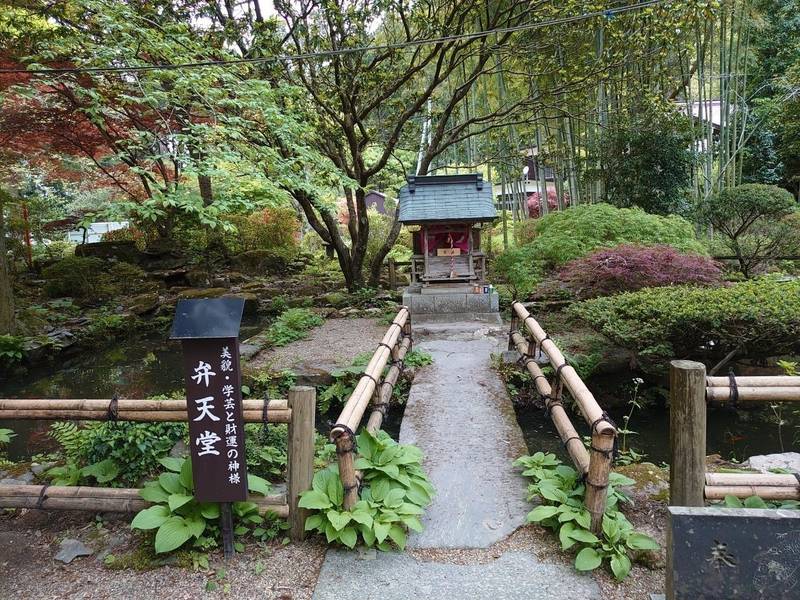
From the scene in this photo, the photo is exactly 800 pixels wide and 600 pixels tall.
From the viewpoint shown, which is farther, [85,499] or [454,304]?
[454,304]

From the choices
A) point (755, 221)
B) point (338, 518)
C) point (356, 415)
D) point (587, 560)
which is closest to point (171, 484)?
point (338, 518)

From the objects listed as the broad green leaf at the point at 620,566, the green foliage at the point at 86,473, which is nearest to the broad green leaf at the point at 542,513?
the broad green leaf at the point at 620,566

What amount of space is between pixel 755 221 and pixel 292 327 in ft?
26.7

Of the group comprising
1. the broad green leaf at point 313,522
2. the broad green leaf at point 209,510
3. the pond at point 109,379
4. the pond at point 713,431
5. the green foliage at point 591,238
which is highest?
the green foliage at point 591,238

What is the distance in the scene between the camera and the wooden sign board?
243cm

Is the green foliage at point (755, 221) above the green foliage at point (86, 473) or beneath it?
above

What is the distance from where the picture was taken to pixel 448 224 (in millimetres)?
8320

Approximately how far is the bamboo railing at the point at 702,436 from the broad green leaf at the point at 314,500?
5.69 feet

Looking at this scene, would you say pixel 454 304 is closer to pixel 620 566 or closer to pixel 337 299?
pixel 337 299

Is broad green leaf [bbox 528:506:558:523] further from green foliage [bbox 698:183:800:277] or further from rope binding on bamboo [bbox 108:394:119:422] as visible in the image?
green foliage [bbox 698:183:800:277]

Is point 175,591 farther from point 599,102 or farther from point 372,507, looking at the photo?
point 599,102

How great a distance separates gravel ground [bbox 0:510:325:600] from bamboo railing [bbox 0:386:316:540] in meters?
0.20

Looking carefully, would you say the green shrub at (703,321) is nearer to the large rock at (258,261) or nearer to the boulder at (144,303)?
the boulder at (144,303)

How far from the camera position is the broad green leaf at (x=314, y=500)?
2.59 m
